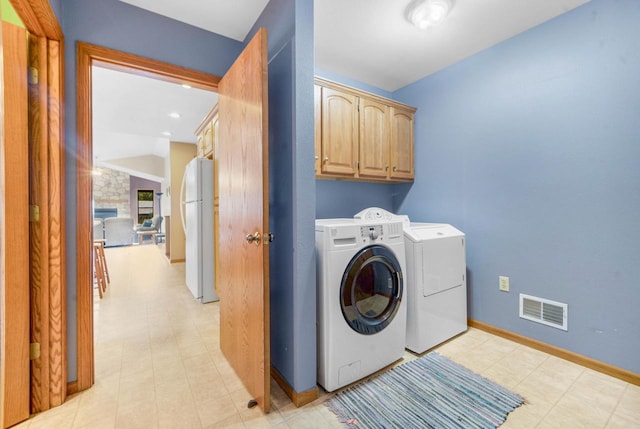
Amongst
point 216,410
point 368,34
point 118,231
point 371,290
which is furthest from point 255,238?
point 118,231

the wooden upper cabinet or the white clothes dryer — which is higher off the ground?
the wooden upper cabinet

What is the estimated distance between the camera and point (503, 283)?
2.31 metres

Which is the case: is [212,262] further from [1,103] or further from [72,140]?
[1,103]

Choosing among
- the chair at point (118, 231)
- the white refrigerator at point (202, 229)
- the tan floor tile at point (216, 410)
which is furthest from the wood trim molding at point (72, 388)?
the chair at point (118, 231)

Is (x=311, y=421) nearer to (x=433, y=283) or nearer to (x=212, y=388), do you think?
(x=212, y=388)

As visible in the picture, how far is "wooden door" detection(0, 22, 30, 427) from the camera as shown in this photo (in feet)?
4.32

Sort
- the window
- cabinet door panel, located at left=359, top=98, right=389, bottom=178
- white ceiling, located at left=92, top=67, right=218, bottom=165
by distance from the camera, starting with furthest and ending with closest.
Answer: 1. the window
2. white ceiling, located at left=92, top=67, right=218, bottom=165
3. cabinet door panel, located at left=359, top=98, right=389, bottom=178

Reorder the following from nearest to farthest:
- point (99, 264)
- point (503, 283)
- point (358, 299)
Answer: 1. point (358, 299)
2. point (503, 283)
3. point (99, 264)

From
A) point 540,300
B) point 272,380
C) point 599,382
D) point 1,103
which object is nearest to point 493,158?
point 540,300

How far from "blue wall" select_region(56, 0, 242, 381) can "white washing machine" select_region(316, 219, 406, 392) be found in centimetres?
145

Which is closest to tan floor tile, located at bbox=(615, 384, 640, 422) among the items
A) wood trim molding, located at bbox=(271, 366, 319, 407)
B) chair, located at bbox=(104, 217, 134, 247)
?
wood trim molding, located at bbox=(271, 366, 319, 407)

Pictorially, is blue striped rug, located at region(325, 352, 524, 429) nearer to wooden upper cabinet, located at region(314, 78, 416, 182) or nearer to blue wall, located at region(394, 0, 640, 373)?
blue wall, located at region(394, 0, 640, 373)

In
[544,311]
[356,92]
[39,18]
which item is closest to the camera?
[39,18]

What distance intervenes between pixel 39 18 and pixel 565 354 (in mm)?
3770
